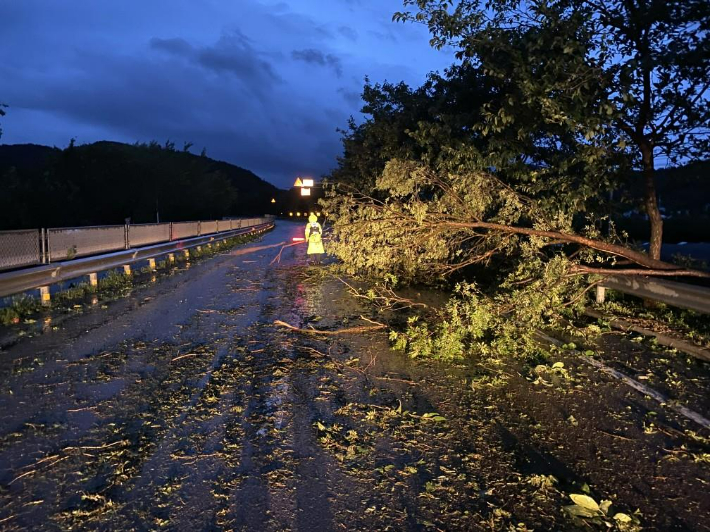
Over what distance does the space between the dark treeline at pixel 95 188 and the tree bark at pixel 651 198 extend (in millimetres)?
26681

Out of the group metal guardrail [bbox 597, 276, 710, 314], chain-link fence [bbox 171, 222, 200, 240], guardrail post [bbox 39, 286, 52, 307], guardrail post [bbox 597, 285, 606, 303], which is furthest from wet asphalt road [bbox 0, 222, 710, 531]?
chain-link fence [bbox 171, 222, 200, 240]

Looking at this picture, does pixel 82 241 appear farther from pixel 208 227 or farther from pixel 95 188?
pixel 95 188

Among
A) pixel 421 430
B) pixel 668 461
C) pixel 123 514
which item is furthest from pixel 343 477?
pixel 668 461

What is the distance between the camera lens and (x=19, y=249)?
1111 centimetres

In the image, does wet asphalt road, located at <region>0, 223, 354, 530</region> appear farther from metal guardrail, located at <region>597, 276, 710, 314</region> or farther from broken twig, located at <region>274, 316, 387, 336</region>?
metal guardrail, located at <region>597, 276, 710, 314</region>

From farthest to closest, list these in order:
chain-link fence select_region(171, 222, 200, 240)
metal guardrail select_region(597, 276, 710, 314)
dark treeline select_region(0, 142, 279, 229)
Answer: dark treeline select_region(0, 142, 279, 229) → chain-link fence select_region(171, 222, 200, 240) → metal guardrail select_region(597, 276, 710, 314)

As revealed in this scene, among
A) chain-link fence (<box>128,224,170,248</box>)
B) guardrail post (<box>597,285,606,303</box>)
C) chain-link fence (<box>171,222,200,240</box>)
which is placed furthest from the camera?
chain-link fence (<box>171,222,200,240</box>)

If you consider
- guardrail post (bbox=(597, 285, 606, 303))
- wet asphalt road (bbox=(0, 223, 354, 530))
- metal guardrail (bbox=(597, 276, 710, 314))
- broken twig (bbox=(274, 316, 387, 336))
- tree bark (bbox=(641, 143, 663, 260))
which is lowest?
wet asphalt road (bbox=(0, 223, 354, 530))

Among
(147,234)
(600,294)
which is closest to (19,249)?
(147,234)

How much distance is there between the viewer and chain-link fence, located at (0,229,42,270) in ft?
34.9

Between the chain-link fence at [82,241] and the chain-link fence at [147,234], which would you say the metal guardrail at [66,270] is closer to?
the chain-link fence at [82,241]

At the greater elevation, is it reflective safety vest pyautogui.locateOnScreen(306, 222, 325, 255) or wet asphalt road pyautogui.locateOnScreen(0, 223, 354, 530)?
reflective safety vest pyautogui.locateOnScreen(306, 222, 325, 255)

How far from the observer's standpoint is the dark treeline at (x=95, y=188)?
2661cm

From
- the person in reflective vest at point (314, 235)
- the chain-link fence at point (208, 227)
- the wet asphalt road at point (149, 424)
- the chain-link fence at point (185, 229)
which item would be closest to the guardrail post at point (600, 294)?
the wet asphalt road at point (149, 424)
